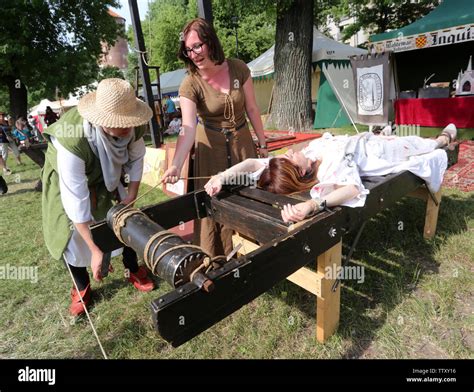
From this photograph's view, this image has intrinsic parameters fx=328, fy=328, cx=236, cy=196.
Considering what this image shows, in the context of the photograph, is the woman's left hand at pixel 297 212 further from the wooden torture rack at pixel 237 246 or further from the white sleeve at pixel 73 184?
the white sleeve at pixel 73 184

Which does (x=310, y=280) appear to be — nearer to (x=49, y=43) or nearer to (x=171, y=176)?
(x=171, y=176)

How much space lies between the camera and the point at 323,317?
1.86 metres

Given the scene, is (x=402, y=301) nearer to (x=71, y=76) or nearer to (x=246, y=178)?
(x=246, y=178)

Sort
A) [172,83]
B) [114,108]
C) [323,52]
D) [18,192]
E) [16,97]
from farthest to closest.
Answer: [172,83], [16,97], [323,52], [18,192], [114,108]

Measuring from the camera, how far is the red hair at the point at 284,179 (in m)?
2.11

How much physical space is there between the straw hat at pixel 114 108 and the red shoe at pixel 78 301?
1346 mm

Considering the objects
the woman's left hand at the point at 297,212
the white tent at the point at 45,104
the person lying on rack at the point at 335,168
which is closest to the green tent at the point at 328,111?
the person lying on rack at the point at 335,168

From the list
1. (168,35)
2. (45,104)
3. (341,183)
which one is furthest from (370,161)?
(168,35)

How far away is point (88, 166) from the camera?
1.95m

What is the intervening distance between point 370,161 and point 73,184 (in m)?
1.95

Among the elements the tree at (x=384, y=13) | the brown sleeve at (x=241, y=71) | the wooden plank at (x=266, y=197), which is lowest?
the wooden plank at (x=266, y=197)

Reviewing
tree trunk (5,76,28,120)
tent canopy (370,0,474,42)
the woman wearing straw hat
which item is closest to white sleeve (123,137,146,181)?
the woman wearing straw hat
